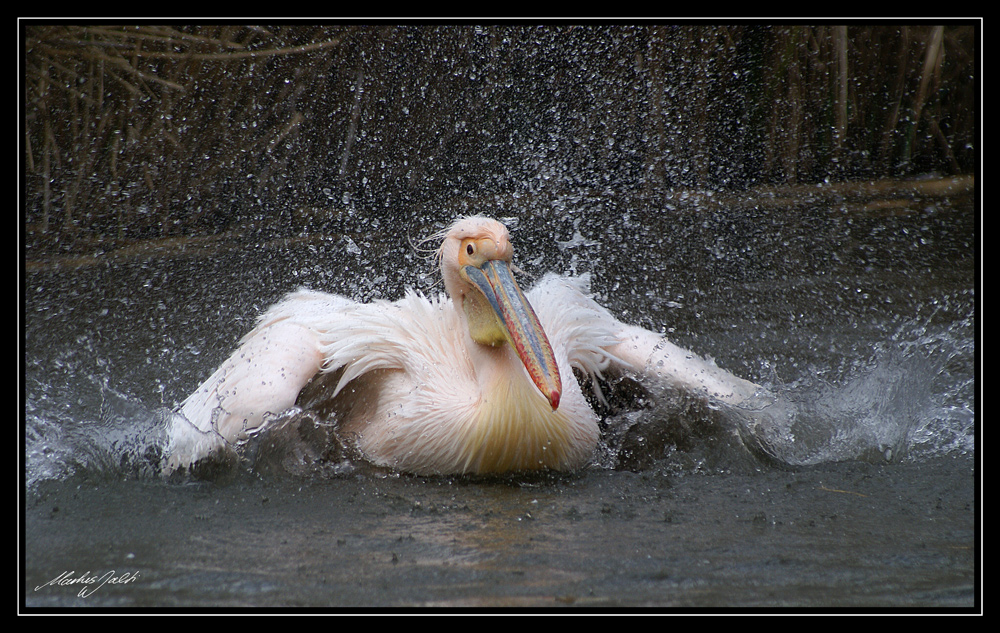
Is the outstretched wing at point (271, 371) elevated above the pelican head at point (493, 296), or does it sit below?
below

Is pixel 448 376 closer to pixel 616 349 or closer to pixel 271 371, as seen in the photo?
pixel 271 371

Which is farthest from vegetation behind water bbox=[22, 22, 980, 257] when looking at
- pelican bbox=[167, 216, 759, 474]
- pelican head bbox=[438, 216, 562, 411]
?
pelican head bbox=[438, 216, 562, 411]

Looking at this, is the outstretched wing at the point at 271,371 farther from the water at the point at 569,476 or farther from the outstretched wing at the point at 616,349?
the outstretched wing at the point at 616,349

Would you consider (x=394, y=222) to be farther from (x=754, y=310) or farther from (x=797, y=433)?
(x=797, y=433)

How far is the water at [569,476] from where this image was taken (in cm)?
218

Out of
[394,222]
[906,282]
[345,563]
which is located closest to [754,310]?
[906,282]

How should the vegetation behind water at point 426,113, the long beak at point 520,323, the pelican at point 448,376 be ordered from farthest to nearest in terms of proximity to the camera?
the vegetation behind water at point 426,113
the pelican at point 448,376
the long beak at point 520,323

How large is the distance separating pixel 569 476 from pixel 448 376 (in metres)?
0.54

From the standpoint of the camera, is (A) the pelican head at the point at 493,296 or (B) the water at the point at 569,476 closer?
(B) the water at the point at 569,476

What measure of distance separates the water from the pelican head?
0.43 meters
